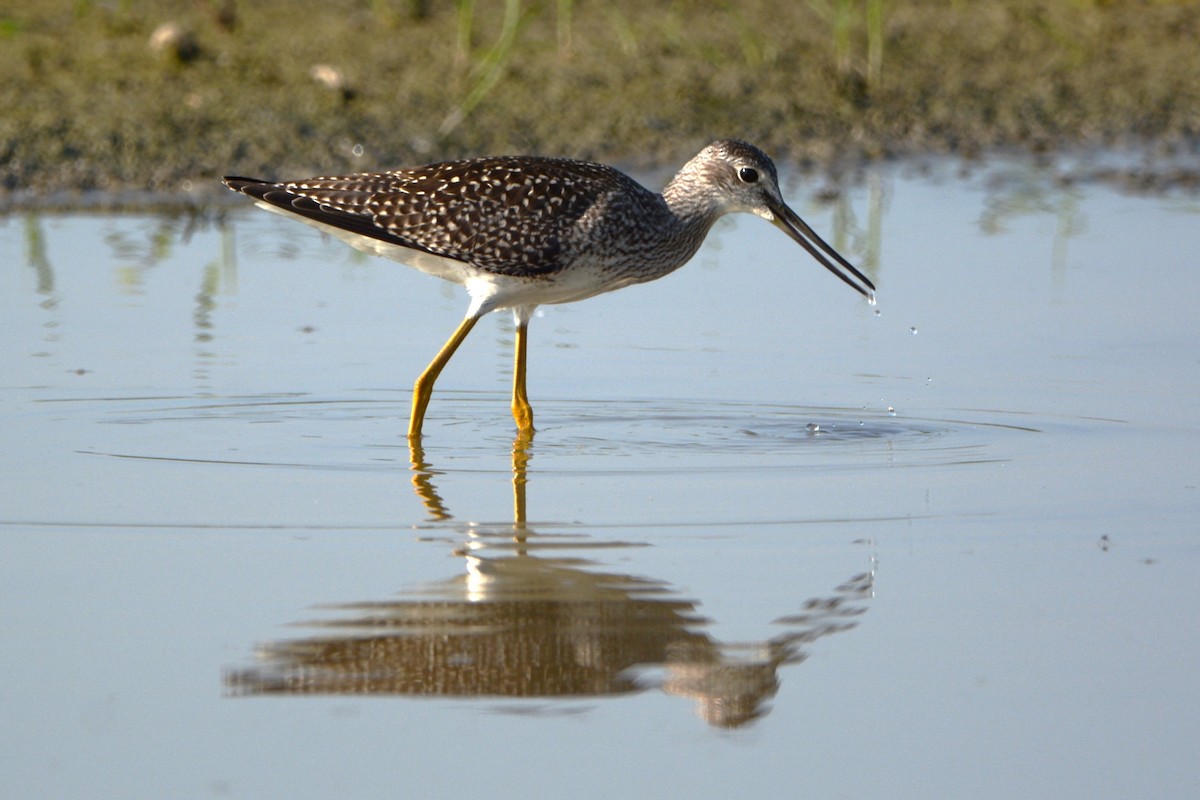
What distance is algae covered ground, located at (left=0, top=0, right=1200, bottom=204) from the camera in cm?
1131

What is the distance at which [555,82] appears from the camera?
41.5 ft

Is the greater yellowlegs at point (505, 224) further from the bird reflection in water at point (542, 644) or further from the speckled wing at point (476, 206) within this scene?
the bird reflection in water at point (542, 644)

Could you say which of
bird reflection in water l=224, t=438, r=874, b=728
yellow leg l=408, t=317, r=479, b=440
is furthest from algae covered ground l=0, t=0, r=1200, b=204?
bird reflection in water l=224, t=438, r=874, b=728

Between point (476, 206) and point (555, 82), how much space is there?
562cm

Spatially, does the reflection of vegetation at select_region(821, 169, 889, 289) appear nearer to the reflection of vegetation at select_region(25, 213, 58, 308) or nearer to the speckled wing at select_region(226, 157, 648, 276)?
the speckled wing at select_region(226, 157, 648, 276)

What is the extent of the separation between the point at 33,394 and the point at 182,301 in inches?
67.0

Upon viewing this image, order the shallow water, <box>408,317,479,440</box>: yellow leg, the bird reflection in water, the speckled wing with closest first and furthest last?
the shallow water
the bird reflection in water
<box>408,317,479,440</box>: yellow leg
the speckled wing

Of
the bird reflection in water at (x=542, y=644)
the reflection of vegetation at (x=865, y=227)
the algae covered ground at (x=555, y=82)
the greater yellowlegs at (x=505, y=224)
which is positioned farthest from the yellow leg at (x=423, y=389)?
the algae covered ground at (x=555, y=82)

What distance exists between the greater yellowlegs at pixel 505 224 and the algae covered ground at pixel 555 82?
3584 millimetres

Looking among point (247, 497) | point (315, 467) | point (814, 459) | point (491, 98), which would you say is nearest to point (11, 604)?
point (247, 497)

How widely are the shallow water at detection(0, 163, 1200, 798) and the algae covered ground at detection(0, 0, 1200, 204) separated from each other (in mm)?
1909

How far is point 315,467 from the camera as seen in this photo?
239 inches

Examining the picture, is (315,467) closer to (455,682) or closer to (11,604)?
(11,604)

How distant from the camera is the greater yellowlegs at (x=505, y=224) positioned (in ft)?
23.4
